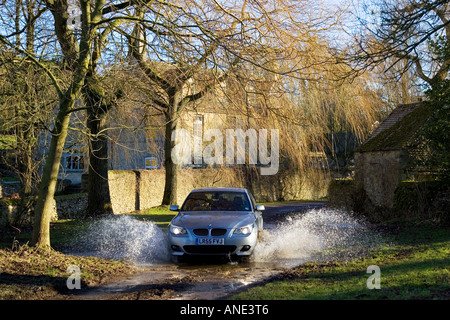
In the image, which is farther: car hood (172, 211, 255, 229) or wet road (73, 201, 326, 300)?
car hood (172, 211, 255, 229)

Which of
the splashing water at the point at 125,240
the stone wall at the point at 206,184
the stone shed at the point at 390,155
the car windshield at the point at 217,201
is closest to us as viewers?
the splashing water at the point at 125,240

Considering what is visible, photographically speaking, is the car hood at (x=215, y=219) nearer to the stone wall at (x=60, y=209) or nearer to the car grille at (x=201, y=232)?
the car grille at (x=201, y=232)

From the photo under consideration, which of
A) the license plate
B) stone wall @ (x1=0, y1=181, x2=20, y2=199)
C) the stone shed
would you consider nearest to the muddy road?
the license plate

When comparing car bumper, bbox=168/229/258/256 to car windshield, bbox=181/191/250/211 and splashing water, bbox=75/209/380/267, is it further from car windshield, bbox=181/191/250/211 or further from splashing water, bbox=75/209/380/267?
car windshield, bbox=181/191/250/211

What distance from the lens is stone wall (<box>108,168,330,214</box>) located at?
90.9ft

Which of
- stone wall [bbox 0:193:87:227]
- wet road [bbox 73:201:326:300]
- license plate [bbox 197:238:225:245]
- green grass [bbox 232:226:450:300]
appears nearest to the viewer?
green grass [bbox 232:226:450:300]

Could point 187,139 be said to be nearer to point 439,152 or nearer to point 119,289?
point 439,152

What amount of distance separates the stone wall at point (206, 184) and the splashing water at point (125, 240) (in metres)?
6.87

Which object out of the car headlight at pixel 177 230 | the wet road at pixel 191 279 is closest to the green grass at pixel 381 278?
the wet road at pixel 191 279

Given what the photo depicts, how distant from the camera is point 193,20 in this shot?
11.9 metres

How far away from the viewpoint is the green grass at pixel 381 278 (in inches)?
299

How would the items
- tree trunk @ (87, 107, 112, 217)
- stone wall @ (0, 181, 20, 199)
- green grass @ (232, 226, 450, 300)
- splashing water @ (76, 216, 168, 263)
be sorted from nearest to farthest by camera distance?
green grass @ (232, 226, 450, 300) < splashing water @ (76, 216, 168, 263) < tree trunk @ (87, 107, 112, 217) < stone wall @ (0, 181, 20, 199)
